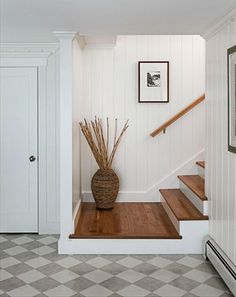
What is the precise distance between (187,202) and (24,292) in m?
2.16

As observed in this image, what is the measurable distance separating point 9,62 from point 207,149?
238 centimetres

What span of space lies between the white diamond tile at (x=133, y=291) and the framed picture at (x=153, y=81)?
2.69m

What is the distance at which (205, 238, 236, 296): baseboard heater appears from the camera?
312 centimetres

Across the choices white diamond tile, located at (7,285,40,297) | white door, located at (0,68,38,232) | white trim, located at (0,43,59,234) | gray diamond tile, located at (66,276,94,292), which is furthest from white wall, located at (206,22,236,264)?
white door, located at (0,68,38,232)

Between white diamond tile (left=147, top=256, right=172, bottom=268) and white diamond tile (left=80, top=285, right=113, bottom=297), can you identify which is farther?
white diamond tile (left=147, top=256, right=172, bottom=268)

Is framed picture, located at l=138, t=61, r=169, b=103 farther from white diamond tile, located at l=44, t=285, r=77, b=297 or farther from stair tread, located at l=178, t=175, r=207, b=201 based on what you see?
white diamond tile, located at l=44, t=285, r=77, b=297

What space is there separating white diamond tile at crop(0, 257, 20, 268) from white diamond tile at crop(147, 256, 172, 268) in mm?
1251

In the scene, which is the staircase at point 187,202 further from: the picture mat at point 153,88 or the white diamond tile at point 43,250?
the white diamond tile at point 43,250

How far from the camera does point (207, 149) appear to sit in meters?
4.06

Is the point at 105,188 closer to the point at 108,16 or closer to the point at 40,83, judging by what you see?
the point at 40,83

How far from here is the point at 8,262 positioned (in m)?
3.87

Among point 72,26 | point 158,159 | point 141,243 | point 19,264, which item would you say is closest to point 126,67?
point 158,159

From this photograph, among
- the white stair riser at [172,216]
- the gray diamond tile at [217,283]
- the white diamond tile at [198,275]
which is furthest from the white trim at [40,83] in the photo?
the gray diamond tile at [217,283]

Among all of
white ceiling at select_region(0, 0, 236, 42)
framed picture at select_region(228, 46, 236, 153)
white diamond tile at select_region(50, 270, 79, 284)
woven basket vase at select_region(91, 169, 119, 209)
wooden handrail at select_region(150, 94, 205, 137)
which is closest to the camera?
white ceiling at select_region(0, 0, 236, 42)
